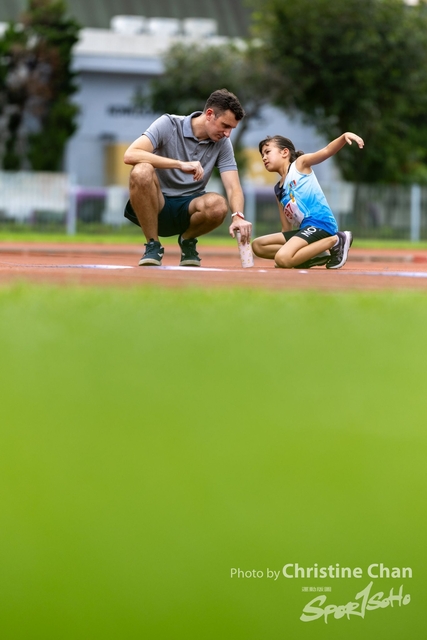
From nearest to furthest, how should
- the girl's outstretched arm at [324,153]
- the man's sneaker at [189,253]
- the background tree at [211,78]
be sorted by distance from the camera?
the girl's outstretched arm at [324,153]
the man's sneaker at [189,253]
the background tree at [211,78]

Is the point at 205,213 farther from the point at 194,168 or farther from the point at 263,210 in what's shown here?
the point at 263,210

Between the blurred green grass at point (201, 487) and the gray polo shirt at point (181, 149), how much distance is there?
173 inches

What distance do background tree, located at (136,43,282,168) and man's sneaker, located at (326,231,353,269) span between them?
20979 mm

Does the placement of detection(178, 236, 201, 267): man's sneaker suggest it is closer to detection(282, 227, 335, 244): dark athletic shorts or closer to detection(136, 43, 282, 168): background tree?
detection(282, 227, 335, 244): dark athletic shorts

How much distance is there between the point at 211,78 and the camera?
102 ft

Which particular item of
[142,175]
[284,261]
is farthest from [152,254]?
[284,261]

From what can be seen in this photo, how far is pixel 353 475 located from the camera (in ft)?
7.82

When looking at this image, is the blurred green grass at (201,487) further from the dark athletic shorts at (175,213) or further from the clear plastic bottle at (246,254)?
the dark athletic shorts at (175,213)

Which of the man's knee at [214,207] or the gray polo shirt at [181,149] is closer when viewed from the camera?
the gray polo shirt at [181,149]

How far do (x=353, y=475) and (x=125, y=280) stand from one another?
468 cm

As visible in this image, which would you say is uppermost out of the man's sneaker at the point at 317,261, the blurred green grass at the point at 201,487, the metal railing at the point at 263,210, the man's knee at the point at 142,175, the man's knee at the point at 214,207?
the man's knee at the point at 142,175

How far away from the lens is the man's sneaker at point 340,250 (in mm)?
8430

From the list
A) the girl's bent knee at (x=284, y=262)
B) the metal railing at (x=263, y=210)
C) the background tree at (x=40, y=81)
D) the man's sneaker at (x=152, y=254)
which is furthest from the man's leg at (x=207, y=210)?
the background tree at (x=40, y=81)

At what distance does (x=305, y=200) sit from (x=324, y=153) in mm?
595
